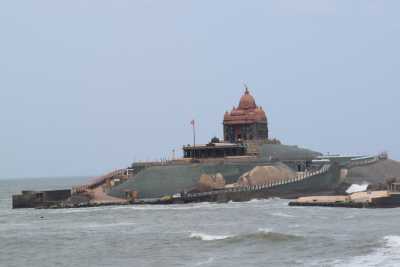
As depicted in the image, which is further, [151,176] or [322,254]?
[151,176]

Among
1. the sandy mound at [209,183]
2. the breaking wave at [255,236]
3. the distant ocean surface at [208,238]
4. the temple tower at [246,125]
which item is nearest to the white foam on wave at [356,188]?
the sandy mound at [209,183]

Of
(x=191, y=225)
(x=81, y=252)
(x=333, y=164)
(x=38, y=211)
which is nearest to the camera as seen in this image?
(x=81, y=252)

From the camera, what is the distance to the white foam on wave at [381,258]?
53.4m

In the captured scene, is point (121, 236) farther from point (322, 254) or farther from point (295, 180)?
point (295, 180)

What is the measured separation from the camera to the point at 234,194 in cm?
11800

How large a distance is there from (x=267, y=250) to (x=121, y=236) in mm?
16613

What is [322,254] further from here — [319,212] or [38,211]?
[38,211]

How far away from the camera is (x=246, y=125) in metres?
150

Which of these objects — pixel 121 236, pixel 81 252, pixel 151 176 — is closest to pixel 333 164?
pixel 151 176

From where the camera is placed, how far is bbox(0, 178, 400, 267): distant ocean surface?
5838 centimetres

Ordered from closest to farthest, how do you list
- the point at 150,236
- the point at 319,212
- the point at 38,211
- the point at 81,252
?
the point at 81,252 < the point at 150,236 < the point at 319,212 < the point at 38,211

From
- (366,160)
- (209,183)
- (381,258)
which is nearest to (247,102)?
(366,160)

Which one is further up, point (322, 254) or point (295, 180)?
point (295, 180)

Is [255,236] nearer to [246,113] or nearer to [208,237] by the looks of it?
[208,237]
